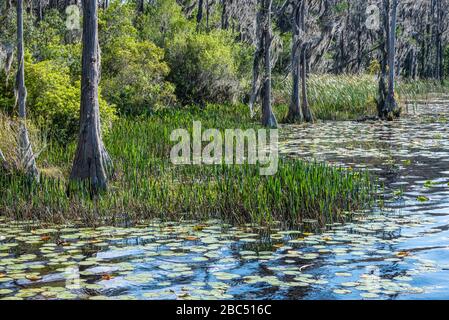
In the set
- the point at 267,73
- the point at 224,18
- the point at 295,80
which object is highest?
the point at 224,18

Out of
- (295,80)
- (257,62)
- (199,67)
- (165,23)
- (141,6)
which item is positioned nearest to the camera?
(257,62)

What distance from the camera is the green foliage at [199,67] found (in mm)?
29938

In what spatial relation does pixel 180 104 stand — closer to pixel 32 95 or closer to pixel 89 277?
pixel 32 95

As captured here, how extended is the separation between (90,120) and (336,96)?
20445 millimetres

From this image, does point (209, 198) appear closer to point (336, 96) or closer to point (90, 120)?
point (90, 120)

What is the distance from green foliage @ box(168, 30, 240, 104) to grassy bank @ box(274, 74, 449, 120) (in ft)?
8.56

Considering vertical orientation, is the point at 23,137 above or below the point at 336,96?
below

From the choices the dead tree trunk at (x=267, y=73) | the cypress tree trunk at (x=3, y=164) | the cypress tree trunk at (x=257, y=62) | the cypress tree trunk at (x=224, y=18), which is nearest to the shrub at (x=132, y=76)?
the cypress tree trunk at (x=257, y=62)

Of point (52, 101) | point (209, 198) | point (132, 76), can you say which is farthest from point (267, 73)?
point (209, 198)

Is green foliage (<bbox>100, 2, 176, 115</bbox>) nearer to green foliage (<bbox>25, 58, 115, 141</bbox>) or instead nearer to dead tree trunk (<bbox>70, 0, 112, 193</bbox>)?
green foliage (<bbox>25, 58, 115, 141</bbox>)

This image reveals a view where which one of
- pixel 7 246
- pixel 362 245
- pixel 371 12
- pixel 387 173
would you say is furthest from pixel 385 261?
pixel 371 12

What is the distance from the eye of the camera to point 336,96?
3145 cm

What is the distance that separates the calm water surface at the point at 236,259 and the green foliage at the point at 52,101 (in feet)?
19.3

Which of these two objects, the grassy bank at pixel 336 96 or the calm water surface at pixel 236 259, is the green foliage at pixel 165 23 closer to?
the grassy bank at pixel 336 96
